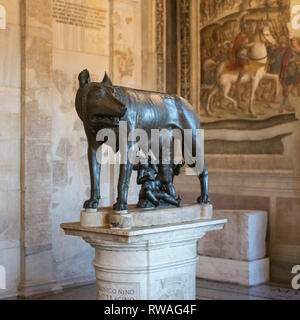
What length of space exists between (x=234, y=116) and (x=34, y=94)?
3.63 m

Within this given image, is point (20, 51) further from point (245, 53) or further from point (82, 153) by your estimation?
point (245, 53)

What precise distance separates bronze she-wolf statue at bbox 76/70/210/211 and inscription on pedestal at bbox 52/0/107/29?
11.5 ft

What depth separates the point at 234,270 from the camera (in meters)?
8.91

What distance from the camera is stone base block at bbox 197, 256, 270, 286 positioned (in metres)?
8.83

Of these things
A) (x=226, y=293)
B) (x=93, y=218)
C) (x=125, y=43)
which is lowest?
(x=226, y=293)

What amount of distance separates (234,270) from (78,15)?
463 cm

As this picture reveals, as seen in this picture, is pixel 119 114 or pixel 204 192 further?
pixel 204 192

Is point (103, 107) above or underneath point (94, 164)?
above

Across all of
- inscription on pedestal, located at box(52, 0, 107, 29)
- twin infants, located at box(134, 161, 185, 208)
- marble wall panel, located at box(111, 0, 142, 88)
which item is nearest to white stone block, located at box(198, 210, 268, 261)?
marble wall panel, located at box(111, 0, 142, 88)

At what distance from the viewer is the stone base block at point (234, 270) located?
8828 mm

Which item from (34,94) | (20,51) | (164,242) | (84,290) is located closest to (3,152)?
(34,94)

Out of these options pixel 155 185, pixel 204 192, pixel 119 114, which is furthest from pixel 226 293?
pixel 119 114

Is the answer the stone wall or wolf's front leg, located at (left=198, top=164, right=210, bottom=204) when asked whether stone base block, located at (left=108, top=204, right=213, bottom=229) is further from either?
the stone wall

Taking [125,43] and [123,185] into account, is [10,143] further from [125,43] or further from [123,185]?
[123,185]
